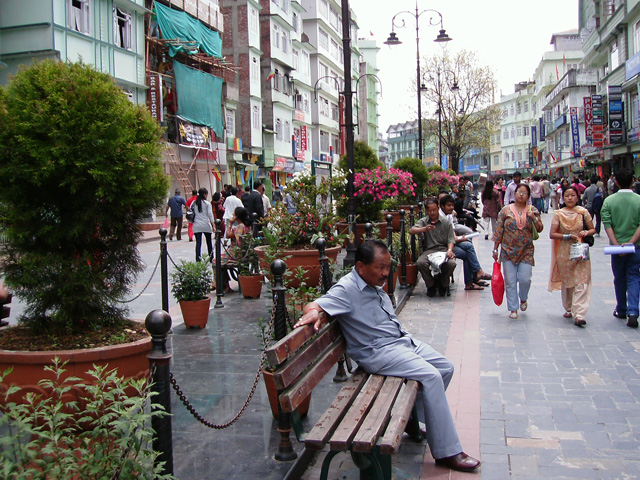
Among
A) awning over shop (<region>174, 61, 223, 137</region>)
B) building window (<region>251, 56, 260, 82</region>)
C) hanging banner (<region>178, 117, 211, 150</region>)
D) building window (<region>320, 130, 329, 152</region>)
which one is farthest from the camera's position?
building window (<region>320, 130, 329, 152</region>)

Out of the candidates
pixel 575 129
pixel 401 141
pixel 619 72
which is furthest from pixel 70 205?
pixel 401 141

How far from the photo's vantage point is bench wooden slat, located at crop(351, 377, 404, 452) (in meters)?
3.24

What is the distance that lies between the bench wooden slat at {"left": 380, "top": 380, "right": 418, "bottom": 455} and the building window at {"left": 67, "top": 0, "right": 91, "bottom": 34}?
23359mm

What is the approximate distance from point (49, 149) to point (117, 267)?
0.99 m

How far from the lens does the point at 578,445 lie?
173 inches

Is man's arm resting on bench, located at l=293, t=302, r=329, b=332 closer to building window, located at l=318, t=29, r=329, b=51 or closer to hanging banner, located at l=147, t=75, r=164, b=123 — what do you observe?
hanging banner, located at l=147, t=75, r=164, b=123

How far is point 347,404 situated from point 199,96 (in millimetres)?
30742

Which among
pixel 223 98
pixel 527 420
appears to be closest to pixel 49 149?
pixel 527 420

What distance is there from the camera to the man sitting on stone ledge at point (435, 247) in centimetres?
998

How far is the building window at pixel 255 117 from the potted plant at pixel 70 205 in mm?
37097

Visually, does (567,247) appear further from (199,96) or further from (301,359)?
(199,96)

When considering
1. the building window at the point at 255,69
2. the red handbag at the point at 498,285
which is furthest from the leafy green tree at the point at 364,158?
the building window at the point at 255,69

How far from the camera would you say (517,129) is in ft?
319

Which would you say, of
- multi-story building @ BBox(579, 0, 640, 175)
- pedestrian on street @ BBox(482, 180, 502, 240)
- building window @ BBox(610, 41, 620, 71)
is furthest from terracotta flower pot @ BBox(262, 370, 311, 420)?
building window @ BBox(610, 41, 620, 71)
